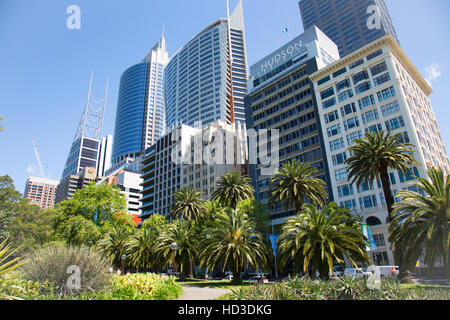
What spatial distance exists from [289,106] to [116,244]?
60.0m

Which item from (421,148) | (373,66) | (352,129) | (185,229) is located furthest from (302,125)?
(185,229)

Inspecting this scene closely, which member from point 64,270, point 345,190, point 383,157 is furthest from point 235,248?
point 345,190

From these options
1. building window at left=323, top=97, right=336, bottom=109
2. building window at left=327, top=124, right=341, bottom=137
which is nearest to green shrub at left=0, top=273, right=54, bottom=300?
building window at left=327, top=124, right=341, bottom=137

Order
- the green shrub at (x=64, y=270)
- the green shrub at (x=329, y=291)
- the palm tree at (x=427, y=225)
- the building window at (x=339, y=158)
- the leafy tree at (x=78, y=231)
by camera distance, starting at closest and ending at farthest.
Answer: the green shrub at (x=329, y=291), the green shrub at (x=64, y=270), the palm tree at (x=427, y=225), the leafy tree at (x=78, y=231), the building window at (x=339, y=158)

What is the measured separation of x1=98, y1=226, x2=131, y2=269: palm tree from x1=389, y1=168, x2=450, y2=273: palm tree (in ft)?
137

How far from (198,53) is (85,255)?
187402mm

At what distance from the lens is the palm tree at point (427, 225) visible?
22766 millimetres

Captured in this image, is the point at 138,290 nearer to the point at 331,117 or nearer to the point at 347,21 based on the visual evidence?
the point at 331,117

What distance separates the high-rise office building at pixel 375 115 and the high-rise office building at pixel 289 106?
13.3ft

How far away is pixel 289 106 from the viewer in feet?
271

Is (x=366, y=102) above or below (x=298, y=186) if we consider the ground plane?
above

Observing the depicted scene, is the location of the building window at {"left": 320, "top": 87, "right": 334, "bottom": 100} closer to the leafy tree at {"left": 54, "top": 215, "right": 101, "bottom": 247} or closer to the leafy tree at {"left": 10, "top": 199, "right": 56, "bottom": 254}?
the leafy tree at {"left": 54, "top": 215, "right": 101, "bottom": 247}

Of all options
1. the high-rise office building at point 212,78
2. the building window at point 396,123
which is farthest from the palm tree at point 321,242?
the high-rise office building at point 212,78

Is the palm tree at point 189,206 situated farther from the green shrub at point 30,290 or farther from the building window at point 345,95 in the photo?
the building window at point 345,95
